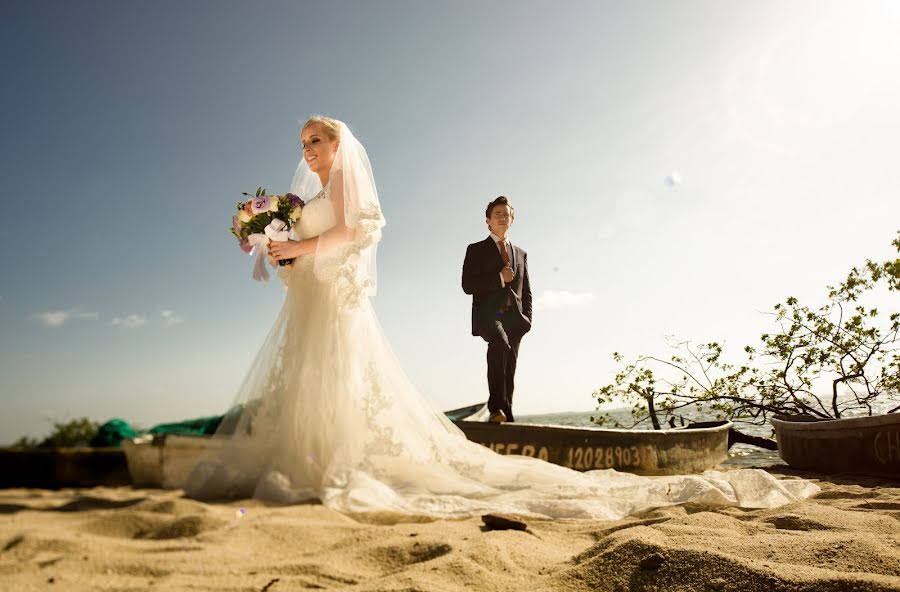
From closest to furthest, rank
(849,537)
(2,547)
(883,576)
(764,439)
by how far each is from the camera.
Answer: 1. (883,576)
2. (2,547)
3. (849,537)
4. (764,439)

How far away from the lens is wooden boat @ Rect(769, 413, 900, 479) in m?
5.09

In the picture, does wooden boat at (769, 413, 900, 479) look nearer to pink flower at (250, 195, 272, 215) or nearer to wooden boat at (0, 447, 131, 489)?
pink flower at (250, 195, 272, 215)

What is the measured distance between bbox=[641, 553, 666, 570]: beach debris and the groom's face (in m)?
4.53

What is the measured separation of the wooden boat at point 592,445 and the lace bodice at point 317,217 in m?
2.58

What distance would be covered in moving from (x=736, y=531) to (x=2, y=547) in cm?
313

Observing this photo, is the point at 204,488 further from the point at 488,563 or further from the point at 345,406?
the point at 488,563

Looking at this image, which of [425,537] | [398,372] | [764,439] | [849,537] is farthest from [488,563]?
[764,439]

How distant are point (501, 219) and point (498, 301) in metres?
1.02

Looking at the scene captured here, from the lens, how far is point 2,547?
68.9 inches

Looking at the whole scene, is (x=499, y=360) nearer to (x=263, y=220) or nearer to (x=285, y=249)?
(x=285, y=249)

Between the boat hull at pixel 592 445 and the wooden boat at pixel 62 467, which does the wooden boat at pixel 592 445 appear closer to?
the boat hull at pixel 592 445

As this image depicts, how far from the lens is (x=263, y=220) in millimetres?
3822

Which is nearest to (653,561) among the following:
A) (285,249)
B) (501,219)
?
(285,249)

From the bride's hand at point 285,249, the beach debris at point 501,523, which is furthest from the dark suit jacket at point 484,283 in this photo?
the beach debris at point 501,523
